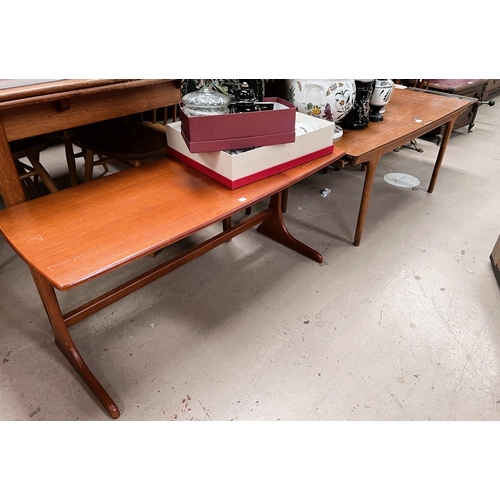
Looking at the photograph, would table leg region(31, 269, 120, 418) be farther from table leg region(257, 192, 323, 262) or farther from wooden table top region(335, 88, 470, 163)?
wooden table top region(335, 88, 470, 163)

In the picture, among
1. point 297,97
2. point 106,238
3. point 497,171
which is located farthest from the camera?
point 497,171

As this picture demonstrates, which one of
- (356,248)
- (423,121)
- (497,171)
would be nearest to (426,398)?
(356,248)

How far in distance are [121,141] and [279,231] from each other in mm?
965

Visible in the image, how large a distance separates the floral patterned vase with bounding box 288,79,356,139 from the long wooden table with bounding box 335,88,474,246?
161 millimetres

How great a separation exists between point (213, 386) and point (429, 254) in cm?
140

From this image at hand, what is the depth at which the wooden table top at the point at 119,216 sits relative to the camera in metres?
0.97

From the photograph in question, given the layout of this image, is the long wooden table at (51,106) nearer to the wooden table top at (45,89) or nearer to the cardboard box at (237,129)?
the wooden table top at (45,89)

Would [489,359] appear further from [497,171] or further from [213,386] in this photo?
[497,171]

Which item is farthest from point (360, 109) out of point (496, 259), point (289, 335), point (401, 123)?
point (289, 335)

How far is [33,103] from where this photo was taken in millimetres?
1184

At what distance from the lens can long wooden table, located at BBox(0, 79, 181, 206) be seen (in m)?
1.15

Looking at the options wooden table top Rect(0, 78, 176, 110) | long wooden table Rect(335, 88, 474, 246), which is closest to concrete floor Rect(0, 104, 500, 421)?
long wooden table Rect(335, 88, 474, 246)

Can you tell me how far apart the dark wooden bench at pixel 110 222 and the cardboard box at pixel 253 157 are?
0.03m

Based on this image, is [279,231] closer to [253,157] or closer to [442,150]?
[253,157]
